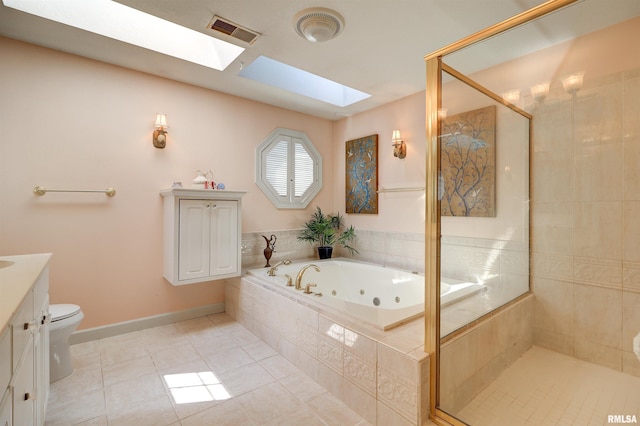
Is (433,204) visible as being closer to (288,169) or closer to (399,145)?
(399,145)

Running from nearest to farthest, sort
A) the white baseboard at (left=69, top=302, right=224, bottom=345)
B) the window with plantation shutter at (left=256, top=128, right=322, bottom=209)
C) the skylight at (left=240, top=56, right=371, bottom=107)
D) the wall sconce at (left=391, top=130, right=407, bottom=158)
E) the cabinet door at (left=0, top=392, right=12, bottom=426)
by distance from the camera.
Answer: the cabinet door at (left=0, top=392, right=12, bottom=426) → the white baseboard at (left=69, top=302, right=224, bottom=345) → the skylight at (left=240, top=56, right=371, bottom=107) → the wall sconce at (left=391, top=130, right=407, bottom=158) → the window with plantation shutter at (left=256, top=128, right=322, bottom=209)

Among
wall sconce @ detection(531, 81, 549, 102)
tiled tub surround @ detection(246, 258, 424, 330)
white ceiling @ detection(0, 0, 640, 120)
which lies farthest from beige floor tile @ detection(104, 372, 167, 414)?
wall sconce @ detection(531, 81, 549, 102)

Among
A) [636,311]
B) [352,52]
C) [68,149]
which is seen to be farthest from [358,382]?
[68,149]

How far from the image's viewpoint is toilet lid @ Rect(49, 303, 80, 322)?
1.97 meters

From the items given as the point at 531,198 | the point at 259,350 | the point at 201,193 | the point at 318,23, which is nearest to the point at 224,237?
the point at 201,193

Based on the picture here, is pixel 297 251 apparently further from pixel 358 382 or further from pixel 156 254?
pixel 358 382

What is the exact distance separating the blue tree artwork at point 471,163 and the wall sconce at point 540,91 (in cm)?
25

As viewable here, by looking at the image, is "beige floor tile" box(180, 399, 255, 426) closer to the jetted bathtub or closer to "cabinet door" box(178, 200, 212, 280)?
the jetted bathtub

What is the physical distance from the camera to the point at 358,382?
5.50 ft

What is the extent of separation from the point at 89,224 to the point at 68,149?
619 millimetres

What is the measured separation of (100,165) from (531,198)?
3374 mm

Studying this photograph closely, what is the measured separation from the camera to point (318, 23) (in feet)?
6.28

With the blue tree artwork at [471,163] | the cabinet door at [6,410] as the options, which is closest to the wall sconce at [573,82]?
the blue tree artwork at [471,163]

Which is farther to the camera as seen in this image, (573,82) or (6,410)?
(573,82)
